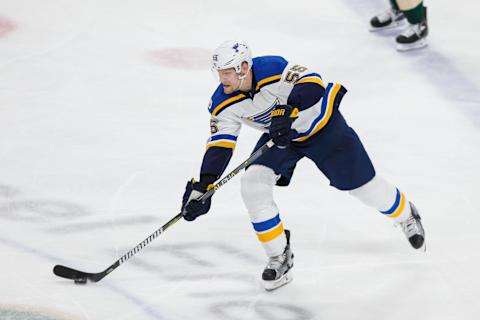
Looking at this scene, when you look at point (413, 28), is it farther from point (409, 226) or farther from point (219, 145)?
point (219, 145)

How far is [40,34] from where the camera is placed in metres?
6.92

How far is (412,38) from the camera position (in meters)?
6.66

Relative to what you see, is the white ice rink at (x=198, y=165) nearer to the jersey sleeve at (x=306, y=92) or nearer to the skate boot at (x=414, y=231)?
the skate boot at (x=414, y=231)

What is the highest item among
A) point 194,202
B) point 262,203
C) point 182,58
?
point 194,202

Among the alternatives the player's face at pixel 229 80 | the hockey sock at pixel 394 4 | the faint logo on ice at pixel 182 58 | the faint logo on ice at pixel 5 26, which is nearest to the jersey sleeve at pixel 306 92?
the player's face at pixel 229 80

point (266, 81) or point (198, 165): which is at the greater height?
point (266, 81)

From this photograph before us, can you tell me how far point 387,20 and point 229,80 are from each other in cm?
341

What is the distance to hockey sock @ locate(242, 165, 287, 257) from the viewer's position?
13.3ft

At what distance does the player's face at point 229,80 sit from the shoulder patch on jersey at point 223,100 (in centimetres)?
6

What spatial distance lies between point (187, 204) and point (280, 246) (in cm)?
47

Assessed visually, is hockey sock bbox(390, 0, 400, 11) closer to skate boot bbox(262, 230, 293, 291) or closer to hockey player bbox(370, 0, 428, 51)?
hockey player bbox(370, 0, 428, 51)

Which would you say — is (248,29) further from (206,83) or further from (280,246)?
(280,246)

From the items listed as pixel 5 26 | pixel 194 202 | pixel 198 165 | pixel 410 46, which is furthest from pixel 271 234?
pixel 5 26

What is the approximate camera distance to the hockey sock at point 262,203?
4.05 meters
